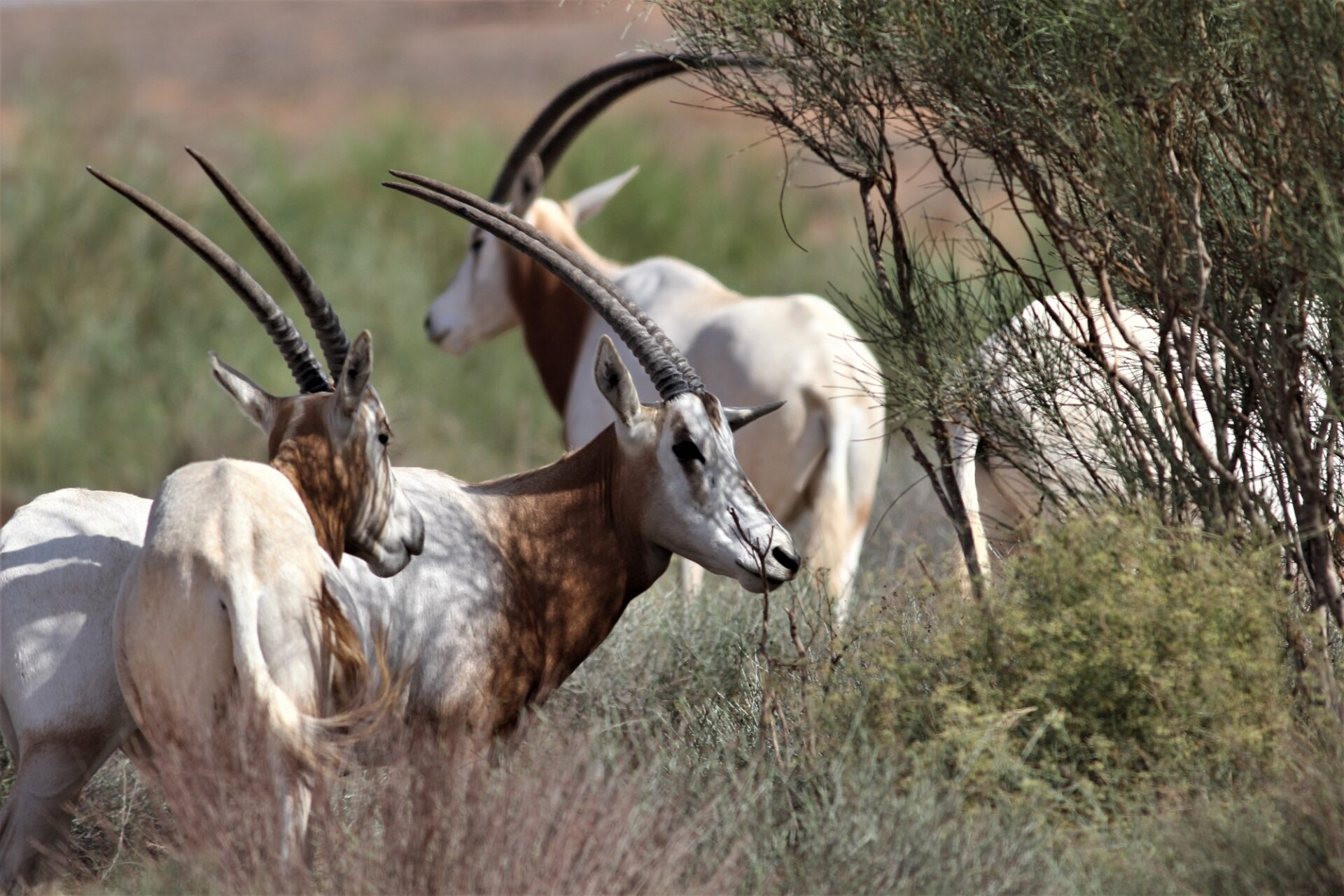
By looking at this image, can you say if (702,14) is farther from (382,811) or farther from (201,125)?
(201,125)

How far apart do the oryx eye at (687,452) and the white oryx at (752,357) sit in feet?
6.42

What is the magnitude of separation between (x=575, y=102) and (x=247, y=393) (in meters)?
4.16

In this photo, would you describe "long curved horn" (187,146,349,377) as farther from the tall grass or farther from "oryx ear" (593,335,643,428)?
the tall grass

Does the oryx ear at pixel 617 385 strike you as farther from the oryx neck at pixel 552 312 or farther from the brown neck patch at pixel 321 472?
the oryx neck at pixel 552 312

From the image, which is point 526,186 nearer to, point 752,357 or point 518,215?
point 518,215

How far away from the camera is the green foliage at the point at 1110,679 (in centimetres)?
329

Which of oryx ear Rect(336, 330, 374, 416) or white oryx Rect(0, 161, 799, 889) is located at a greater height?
oryx ear Rect(336, 330, 374, 416)

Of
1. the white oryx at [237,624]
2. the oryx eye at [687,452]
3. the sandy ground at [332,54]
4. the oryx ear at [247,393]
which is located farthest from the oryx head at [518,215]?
the sandy ground at [332,54]

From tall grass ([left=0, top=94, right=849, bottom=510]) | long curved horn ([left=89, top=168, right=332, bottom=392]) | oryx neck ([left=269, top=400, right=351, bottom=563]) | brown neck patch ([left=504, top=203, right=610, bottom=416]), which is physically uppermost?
tall grass ([left=0, top=94, right=849, bottom=510])

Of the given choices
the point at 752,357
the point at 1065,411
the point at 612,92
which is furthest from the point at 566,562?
the point at 612,92

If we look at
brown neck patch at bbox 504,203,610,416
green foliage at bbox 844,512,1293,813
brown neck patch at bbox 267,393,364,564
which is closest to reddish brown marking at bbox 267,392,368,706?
brown neck patch at bbox 267,393,364,564

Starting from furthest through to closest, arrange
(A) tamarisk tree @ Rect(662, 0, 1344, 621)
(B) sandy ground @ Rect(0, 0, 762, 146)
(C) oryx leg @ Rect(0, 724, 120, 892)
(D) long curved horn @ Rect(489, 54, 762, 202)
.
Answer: (B) sandy ground @ Rect(0, 0, 762, 146)
(D) long curved horn @ Rect(489, 54, 762, 202)
(A) tamarisk tree @ Rect(662, 0, 1344, 621)
(C) oryx leg @ Rect(0, 724, 120, 892)

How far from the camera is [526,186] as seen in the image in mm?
7707

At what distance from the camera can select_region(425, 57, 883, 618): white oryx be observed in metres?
6.53
